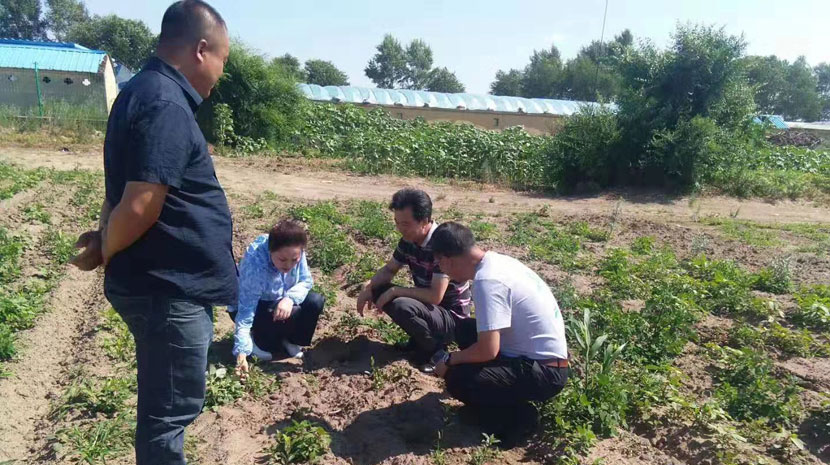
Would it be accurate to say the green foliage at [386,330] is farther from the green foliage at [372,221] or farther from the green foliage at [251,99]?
the green foliage at [251,99]

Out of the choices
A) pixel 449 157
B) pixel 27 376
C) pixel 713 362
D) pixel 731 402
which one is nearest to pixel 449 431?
pixel 731 402

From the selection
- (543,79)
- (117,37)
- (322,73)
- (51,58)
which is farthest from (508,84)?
(51,58)

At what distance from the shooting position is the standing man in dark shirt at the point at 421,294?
13.4 feet

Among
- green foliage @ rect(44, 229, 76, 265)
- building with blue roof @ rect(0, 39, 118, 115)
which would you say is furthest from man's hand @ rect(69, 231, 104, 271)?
building with blue roof @ rect(0, 39, 118, 115)

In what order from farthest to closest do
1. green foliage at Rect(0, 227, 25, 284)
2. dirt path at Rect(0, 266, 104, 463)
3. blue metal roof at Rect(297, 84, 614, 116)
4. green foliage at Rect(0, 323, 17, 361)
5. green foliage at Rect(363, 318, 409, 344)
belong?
blue metal roof at Rect(297, 84, 614, 116), green foliage at Rect(0, 227, 25, 284), green foliage at Rect(363, 318, 409, 344), green foliage at Rect(0, 323, 17, 361), dirt path at Rect(0, 266, 104, 463)

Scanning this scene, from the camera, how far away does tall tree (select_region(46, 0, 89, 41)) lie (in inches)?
2249

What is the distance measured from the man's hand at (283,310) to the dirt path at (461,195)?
591 centimetres

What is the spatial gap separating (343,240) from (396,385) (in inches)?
117

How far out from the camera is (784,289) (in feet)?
19.4

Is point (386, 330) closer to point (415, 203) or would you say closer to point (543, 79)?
point (415, 203)

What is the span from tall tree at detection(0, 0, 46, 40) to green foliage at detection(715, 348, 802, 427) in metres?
66.8

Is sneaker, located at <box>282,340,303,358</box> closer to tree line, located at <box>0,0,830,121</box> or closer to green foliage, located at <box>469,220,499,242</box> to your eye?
green foliage, located at <box>469,220,499,242</box>

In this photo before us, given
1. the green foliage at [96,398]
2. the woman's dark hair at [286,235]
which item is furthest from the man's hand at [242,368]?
the woman's dark hair at [286,235]

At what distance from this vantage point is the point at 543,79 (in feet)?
216
